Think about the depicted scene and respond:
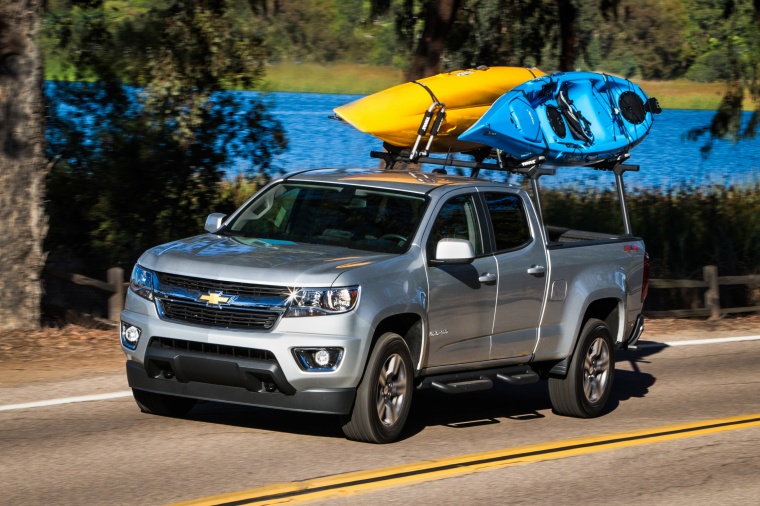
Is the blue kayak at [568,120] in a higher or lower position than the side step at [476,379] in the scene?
higher

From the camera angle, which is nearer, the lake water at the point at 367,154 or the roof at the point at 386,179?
the roof at the point at 386,179

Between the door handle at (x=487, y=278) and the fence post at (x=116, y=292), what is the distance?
18.2 feet

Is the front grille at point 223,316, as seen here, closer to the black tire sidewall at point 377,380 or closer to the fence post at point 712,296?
the black tire sidewall at point 377,380

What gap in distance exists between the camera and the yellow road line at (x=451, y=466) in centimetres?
728

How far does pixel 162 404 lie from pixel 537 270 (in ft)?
10.3

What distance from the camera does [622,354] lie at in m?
14.7

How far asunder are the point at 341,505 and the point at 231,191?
12636 millimetres

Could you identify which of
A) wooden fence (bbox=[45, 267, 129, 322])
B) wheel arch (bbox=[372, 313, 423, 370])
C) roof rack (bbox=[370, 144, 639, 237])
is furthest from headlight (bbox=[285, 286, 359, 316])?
wooden fence (bbox=[45, 267, 129, 322])

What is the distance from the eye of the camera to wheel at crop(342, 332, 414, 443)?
847 centimetres

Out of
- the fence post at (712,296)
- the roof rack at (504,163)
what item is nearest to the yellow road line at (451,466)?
the roof rack at (504,163)

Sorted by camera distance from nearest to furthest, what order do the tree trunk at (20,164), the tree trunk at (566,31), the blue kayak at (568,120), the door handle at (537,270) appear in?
the door handle at (537,270) < the blue kayak at (568,120) < the tree trunk at (20,164) < the tree trunk at (566,31)

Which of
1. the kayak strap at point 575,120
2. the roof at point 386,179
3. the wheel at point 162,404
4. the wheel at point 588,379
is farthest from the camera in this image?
the kayak strap at point 575,120

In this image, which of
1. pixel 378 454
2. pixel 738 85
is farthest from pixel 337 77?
pixel 378 454

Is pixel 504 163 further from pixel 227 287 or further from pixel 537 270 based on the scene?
pixel 227 287
